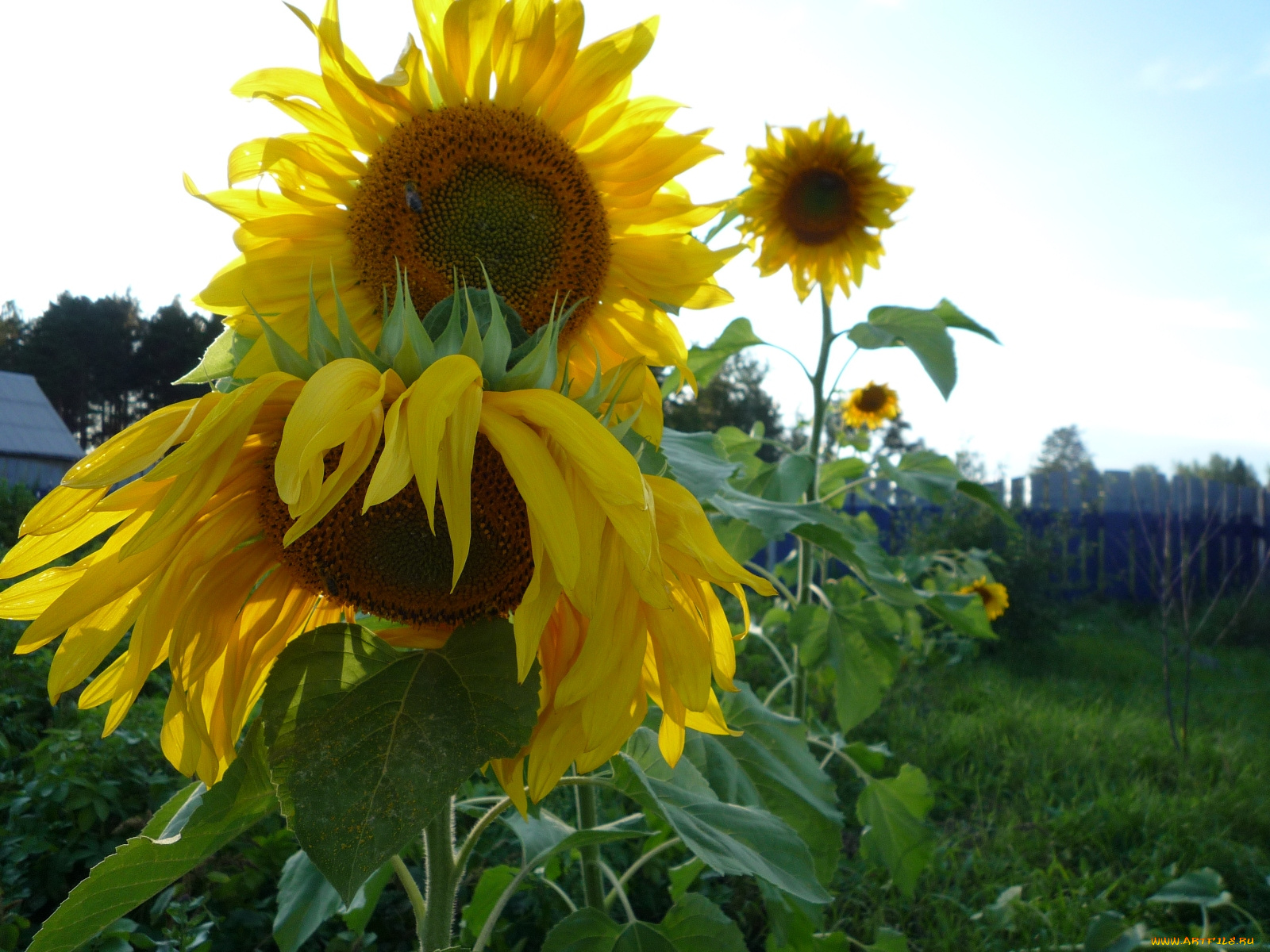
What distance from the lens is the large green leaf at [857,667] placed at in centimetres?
199

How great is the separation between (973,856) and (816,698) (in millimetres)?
1752

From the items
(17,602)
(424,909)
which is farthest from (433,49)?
(424,909)

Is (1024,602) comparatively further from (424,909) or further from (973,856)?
(424,909)

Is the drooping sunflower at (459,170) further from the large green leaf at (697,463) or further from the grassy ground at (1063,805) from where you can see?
the grassy ground at (1063,805)

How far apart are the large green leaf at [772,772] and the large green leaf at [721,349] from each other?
0.68 m

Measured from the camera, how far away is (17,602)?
667mm

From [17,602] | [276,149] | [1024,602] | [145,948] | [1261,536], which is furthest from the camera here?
[1261,536]

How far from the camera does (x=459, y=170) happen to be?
802 millimetres

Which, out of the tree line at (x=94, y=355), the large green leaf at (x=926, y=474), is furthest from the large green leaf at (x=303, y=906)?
the tree line at (x=94, y=355)

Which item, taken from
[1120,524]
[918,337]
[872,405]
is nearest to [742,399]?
[1120,524]

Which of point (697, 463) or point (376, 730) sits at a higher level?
point (697, 463)

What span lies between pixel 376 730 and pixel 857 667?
1.62m

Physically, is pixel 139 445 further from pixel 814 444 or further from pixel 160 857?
pixel 814 444

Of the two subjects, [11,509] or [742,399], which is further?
[742,399]
